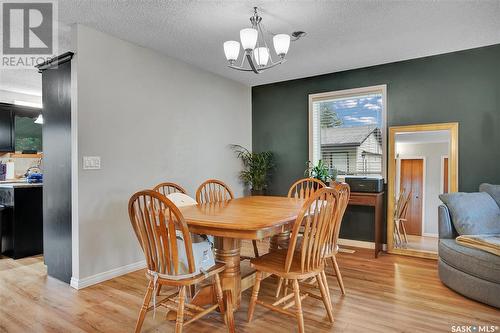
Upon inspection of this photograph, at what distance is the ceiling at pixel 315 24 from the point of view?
8.32ft

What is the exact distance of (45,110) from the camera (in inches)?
127

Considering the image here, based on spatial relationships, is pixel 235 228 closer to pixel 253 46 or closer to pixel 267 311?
pixel 267 311

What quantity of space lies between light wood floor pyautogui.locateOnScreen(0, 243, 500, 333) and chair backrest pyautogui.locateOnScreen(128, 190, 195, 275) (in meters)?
0.57

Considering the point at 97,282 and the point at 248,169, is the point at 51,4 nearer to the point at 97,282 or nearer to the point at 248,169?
the point at 97,282

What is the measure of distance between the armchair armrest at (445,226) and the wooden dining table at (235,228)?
1.49m

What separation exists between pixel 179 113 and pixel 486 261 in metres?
3.43

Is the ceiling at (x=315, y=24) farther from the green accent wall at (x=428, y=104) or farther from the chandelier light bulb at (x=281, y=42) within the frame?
the chandelier light bulb at (x=281, y=42)

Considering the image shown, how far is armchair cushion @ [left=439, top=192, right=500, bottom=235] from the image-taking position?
2.81 m

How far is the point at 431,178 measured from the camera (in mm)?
3725

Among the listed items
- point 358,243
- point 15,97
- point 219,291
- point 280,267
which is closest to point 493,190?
point 358,243

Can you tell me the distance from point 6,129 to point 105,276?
12.1 feet

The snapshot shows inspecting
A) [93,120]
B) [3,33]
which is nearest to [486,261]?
[93,120]

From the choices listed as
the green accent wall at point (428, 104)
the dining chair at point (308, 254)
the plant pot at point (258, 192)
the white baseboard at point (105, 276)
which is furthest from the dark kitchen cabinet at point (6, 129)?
the dining chair at point (308, 254)

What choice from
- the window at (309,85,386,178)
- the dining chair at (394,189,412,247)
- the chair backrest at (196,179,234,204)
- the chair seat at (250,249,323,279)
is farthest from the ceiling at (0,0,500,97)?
the chair seat at (250,249,323,279)
